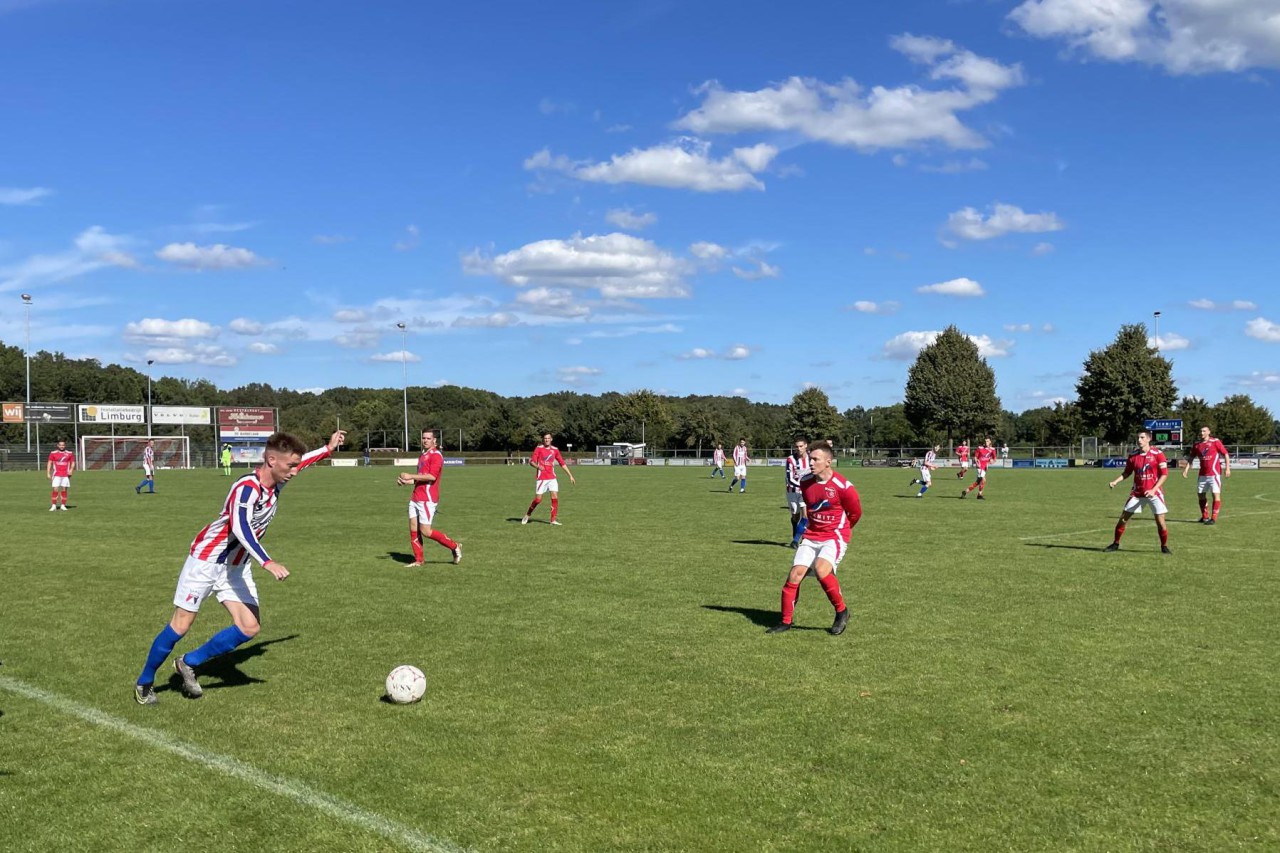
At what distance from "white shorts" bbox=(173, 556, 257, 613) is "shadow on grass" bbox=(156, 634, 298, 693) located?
788 millimetres

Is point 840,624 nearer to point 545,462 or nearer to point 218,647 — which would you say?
point 218,647

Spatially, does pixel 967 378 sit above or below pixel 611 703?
above

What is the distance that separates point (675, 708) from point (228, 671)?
13.0 ft

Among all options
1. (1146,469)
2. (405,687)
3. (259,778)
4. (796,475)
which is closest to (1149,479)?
(1146,469)

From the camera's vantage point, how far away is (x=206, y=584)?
7121 mm

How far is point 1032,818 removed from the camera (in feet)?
15.9

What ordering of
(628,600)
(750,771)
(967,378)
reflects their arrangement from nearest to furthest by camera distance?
1. (750,771)
2. (628,600)
3. (967,378)

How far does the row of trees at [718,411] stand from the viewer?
75.7 metres

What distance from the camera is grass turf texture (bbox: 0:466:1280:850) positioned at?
4848 mm

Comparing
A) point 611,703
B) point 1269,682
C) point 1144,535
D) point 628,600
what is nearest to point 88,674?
point 611,703

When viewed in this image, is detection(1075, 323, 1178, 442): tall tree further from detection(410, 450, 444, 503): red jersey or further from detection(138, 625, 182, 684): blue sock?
detection(138, 625, 182, 684): blue sock

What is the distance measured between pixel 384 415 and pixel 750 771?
158077 millimetres

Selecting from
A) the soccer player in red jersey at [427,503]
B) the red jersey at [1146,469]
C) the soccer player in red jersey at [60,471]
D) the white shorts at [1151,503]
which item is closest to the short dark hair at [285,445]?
the soccer player in red jersey at [427,503]

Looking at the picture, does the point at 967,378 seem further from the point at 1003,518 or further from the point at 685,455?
the point at 1003,518
